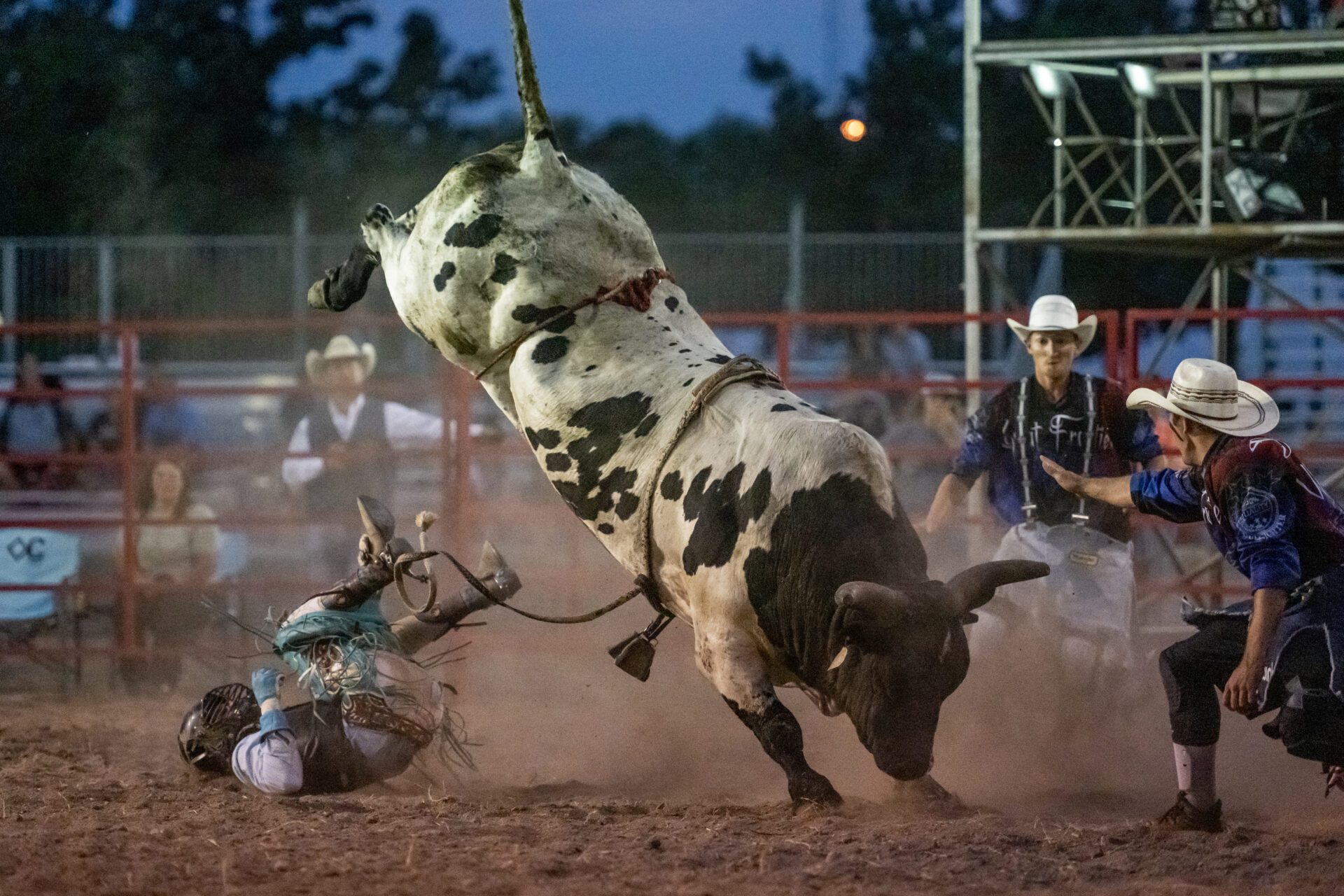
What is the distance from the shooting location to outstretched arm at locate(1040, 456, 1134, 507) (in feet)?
15.3

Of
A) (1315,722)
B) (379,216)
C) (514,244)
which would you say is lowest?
(1315,722)

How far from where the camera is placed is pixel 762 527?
434 centimetres

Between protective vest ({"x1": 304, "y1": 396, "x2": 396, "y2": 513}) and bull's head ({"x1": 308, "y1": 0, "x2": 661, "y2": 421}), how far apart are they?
2.48 metres

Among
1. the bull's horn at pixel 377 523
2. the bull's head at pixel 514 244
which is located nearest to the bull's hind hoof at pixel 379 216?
the bull's head at pixel 514 244

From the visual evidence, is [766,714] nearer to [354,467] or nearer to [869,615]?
[869,615]

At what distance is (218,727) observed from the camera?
5117mm

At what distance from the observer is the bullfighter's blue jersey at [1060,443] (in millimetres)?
5559

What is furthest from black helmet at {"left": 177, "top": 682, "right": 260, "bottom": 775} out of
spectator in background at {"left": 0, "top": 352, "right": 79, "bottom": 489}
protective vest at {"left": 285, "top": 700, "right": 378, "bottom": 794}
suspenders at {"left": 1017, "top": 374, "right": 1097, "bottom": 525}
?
spectator in background at {"left": 0, "top": 352, "right": 79, "bottom": 489}

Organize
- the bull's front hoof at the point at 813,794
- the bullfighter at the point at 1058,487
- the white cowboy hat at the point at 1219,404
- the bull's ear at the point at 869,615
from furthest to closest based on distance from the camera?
the bullfighter at the point at 1058,487, the bull's front hoof at the point at 813,794, the white cowboy hat at the point at 1219,404, the bull's ear at the point at 869,615

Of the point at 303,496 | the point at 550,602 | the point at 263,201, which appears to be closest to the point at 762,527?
the point at 303,496

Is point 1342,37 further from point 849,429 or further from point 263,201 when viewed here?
point 263,201

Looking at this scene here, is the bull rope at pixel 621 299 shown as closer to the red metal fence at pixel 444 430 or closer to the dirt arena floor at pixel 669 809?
the dirt arena floor at pixel 669 809

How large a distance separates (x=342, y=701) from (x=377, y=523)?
58 centimetres

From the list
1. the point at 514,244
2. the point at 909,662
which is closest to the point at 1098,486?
the point at 909,662
